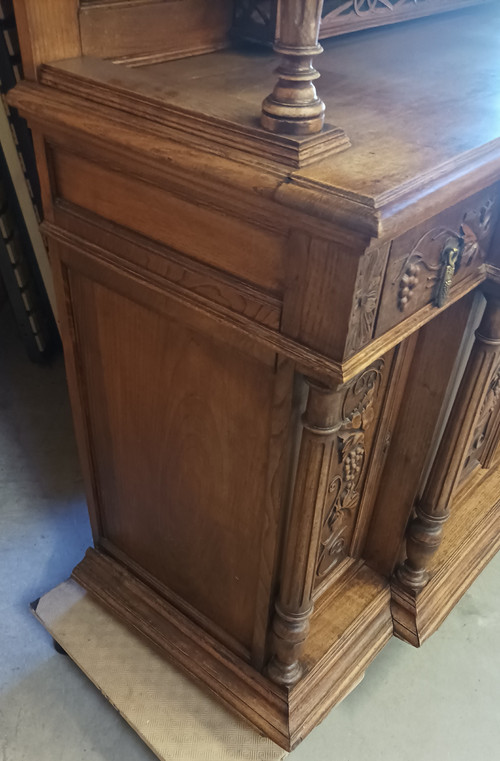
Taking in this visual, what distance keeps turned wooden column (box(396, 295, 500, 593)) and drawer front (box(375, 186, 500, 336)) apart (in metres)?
0.13

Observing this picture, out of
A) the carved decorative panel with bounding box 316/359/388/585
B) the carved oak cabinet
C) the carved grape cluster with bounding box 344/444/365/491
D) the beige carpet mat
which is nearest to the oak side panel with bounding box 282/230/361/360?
the carved oak cabinet

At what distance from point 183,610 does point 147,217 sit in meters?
0.64

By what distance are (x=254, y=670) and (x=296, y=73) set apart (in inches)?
31.7

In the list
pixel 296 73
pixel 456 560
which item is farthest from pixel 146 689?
pixel 296 73

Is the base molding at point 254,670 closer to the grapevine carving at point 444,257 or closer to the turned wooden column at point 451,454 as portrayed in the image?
the turned wooden column at point 451,454

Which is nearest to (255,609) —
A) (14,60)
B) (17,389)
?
(14,60)

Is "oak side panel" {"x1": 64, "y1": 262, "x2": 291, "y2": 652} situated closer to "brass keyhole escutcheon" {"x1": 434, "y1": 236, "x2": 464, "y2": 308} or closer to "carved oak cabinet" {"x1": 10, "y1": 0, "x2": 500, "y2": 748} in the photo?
"carved oak cabinet" {"x1": 10, "y1": 0, "x2": 500, "y2": 748}

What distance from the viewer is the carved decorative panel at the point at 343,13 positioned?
0.82 m

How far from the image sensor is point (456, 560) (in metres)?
1.16

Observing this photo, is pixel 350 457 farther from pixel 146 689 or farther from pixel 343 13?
pixel 343 13

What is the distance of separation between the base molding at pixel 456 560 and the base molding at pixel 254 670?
33 mm

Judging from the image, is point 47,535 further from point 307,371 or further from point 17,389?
point 307,371

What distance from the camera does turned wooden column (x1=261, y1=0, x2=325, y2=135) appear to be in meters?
0.48

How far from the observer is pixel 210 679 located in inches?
38.2
